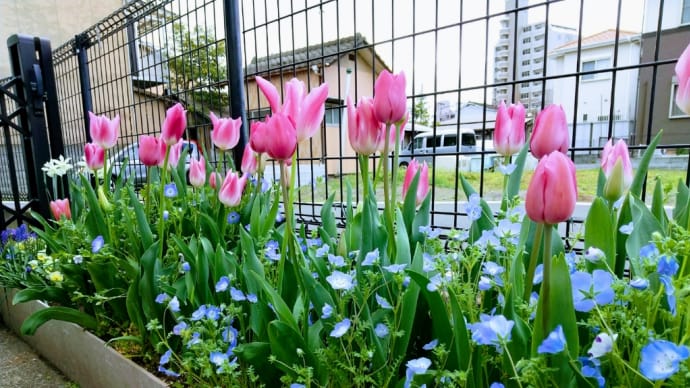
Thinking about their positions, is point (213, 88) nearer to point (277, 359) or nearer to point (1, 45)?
point (277, 359)

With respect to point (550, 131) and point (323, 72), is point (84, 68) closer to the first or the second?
point (323, 72)

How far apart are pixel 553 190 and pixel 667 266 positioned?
146 mm

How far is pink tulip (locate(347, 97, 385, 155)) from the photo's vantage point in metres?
0.69

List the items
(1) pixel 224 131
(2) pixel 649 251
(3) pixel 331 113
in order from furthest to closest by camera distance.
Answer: (3) pixel 331 113, (1) pixel 224 131, (2) pixel 649 251

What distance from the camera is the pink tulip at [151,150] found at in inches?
43.8

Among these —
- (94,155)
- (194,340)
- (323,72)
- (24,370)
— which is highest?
(323,72)

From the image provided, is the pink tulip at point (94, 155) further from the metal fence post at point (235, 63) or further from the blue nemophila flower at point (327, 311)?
the blue nemophila flower at point (327, 311)

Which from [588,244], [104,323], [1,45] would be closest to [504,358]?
[588,244]

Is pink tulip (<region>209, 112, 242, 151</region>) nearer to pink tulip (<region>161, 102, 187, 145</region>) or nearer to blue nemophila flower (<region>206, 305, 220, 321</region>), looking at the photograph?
pink tulip (<region>161, 102, 187, 145</region>)

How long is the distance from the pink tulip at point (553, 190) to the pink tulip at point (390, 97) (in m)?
0.31

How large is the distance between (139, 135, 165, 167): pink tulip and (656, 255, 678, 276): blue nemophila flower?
1.15 metres

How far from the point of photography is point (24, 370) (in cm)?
144

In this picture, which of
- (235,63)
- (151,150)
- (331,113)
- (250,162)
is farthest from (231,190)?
(331,113)

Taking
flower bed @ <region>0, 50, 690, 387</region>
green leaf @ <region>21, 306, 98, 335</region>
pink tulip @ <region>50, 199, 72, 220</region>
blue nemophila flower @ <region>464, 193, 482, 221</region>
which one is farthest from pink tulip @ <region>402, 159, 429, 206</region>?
pink tulip @ <region>50, 199, 72, 220</region>
